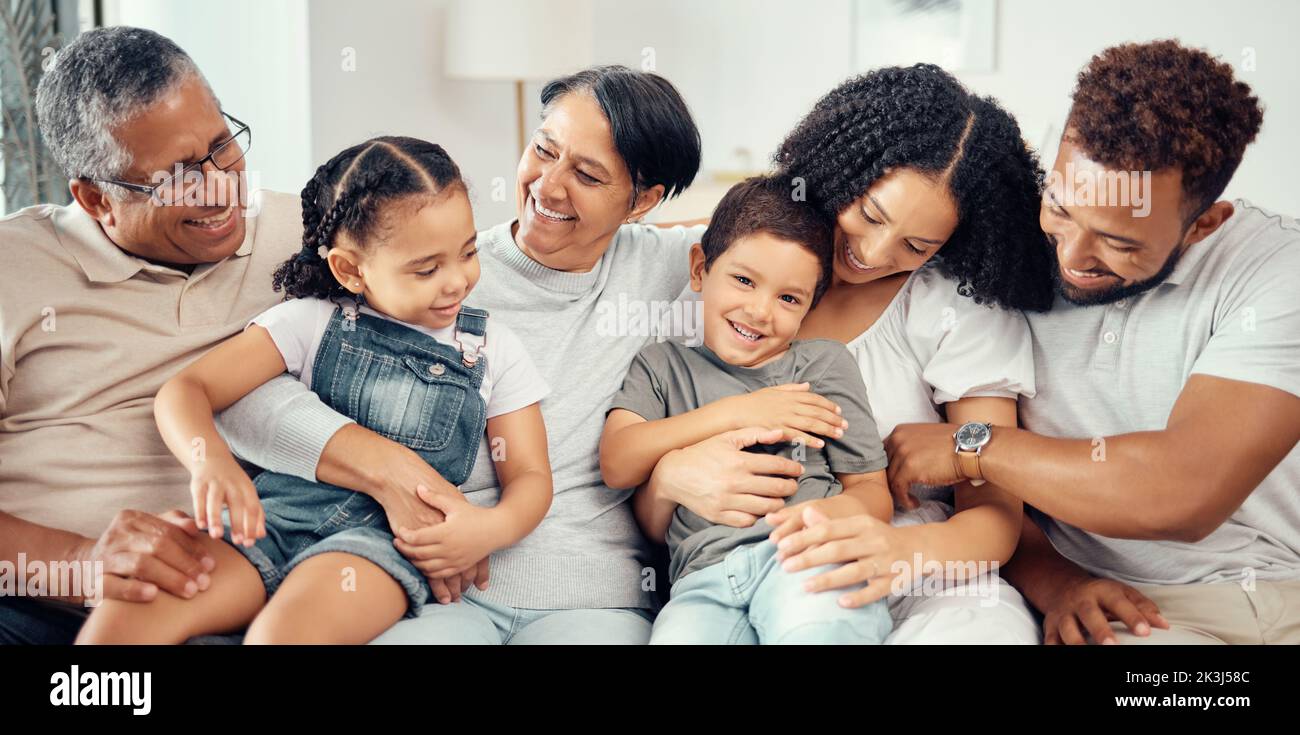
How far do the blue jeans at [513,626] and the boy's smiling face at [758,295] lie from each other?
0.42 meters

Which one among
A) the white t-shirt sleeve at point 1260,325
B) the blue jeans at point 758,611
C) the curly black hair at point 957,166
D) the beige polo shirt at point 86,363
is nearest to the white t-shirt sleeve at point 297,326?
the beige polo shirt at point 86,363

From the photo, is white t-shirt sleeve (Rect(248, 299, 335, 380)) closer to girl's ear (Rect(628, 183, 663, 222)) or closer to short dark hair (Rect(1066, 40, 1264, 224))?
girl's ear (Rect(628, 183, 663, 222))

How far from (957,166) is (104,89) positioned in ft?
4.06

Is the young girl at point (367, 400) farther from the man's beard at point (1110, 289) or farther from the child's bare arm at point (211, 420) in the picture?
the man's beard at point (1110, 289)

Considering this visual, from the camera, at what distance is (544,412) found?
65.7 inches

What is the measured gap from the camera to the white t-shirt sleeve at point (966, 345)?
Answer: 162 centimetres

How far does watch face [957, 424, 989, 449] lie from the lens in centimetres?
152

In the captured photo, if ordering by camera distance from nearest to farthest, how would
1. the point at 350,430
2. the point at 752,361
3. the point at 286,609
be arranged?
1. the point at 286,609
2. the point at 350,430
3. the point at 752,361

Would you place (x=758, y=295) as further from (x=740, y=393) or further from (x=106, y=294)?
(x=106, y=294)

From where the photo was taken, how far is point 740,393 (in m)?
1.61

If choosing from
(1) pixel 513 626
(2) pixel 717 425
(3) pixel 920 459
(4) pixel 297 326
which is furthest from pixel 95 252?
(3) pixel 920 459
